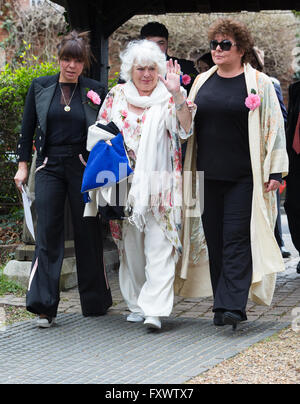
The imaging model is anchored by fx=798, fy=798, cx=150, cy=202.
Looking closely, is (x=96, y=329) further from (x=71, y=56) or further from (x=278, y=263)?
(x=71, y=56)

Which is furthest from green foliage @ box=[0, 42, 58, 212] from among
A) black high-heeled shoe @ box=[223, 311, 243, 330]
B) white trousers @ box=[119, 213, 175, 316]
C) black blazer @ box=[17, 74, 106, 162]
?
black high-heeled shoe @ box=[223, 311, 243, 330]

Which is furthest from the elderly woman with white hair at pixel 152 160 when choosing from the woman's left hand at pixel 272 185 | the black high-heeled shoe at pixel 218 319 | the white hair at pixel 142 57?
the woman's left hand at pixel 272 185

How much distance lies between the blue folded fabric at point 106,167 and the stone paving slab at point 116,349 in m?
1.07

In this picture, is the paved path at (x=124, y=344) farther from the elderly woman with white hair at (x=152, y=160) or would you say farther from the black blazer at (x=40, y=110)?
the black blazer at (x=40, y=110)

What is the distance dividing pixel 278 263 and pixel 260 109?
44.0 inches

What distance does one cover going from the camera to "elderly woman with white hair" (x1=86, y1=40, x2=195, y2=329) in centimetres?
569

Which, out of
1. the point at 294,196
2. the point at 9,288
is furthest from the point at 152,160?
the point at 294,196

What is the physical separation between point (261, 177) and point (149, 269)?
1.05 m

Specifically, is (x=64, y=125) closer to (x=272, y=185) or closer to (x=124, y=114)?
(x=124, y=114)

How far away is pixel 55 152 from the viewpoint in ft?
19.5

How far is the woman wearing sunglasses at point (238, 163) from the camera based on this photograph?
5621 mm

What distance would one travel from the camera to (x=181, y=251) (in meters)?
5.93

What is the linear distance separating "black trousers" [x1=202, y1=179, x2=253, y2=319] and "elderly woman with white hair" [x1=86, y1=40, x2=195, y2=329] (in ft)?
0.91

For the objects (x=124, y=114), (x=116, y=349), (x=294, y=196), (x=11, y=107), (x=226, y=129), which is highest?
(x=11, y=107)
